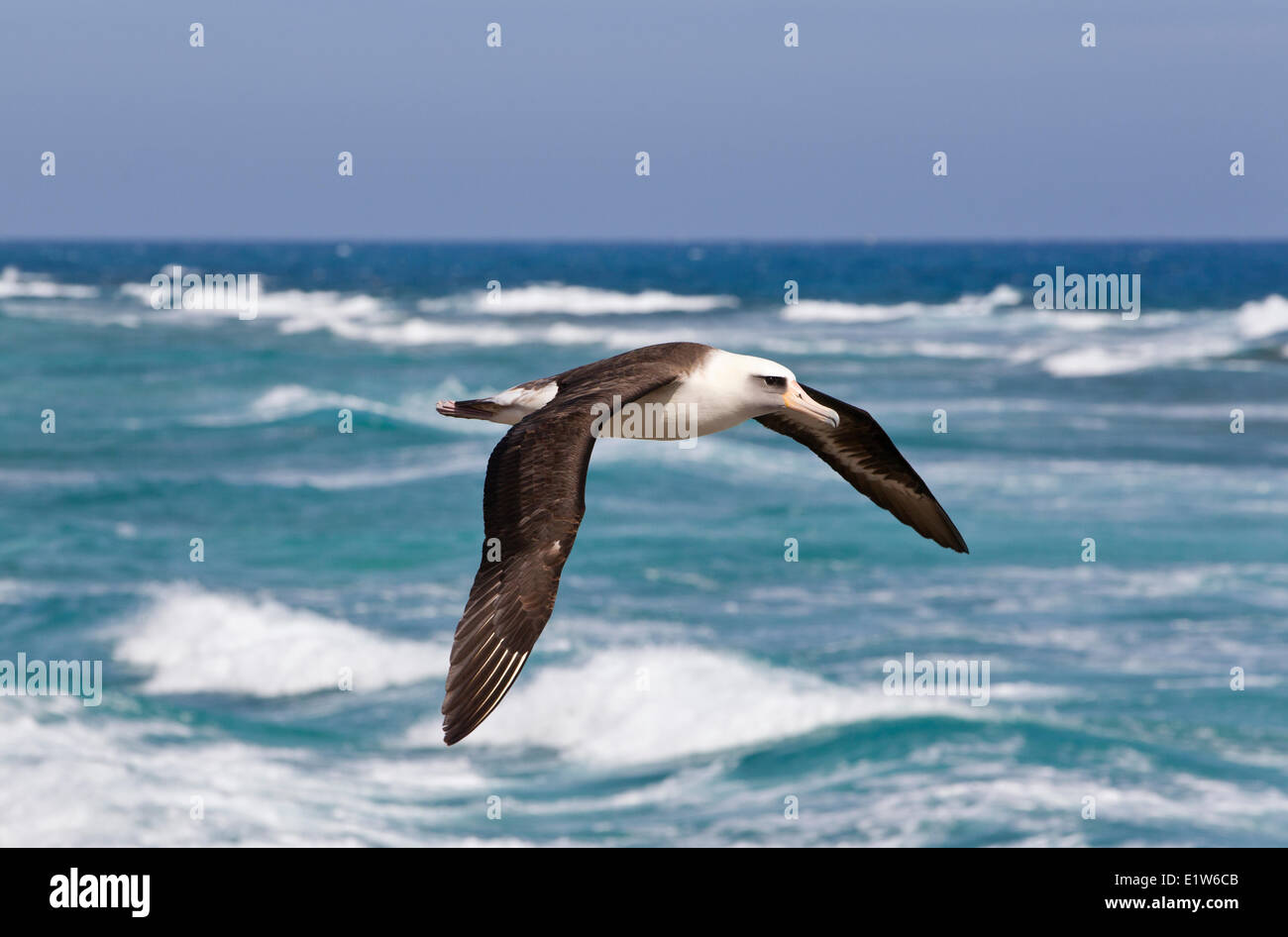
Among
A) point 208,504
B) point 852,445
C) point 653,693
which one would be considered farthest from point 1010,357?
point 852,445

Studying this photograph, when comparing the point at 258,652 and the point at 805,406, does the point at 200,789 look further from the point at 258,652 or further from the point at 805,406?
the point at 805,406

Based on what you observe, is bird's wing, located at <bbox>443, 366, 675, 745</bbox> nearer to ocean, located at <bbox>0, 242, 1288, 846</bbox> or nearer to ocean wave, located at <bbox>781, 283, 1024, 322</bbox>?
ocean, located at <bbox>0, 242, 1288, 846</bbox>

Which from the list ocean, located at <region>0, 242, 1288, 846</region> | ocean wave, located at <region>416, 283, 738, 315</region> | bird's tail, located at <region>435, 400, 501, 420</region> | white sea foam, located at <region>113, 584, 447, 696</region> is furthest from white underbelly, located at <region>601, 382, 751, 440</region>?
ocean wave, located at <region>416, 283, 738, 315</region>

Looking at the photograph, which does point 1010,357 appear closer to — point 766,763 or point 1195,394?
point 1195,394

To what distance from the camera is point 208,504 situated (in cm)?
3616

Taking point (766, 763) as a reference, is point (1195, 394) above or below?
above

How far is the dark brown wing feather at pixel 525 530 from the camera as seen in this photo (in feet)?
26.6

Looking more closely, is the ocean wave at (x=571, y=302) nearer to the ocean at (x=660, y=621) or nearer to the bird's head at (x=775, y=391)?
the ocean at (x=660, y=621)

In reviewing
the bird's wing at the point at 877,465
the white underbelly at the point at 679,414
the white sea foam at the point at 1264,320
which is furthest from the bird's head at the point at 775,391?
the white sea foam at the point at 1264,320

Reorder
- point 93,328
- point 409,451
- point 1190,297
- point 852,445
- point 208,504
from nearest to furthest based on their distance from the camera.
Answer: point 852,445
point 208,504
point 409,451
point 93,328
point 1190,297

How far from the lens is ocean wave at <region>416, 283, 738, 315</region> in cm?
8938

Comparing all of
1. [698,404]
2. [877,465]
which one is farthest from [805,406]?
[877,465]
